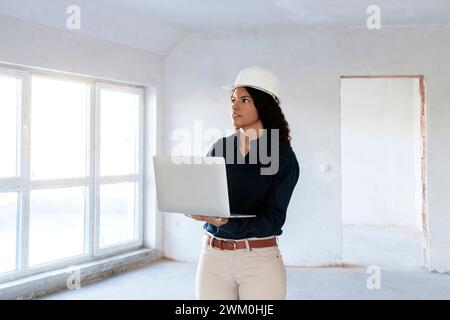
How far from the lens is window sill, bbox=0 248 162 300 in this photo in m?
3.22

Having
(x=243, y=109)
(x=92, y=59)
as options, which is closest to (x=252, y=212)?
(x=243, y=109)

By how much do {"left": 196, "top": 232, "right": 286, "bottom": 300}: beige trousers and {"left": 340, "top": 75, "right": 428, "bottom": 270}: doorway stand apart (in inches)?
206

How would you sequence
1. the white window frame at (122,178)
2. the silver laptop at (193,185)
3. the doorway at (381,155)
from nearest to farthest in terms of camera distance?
the silver laptop at (193,185), the white window frame at (122,178), the doorway at (381,155)

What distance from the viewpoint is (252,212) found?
1.52 metres

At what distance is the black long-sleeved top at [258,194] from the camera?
1438 mm

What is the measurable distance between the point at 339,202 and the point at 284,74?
152 cm

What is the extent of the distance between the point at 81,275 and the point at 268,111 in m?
2.91

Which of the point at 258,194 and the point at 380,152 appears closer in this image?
the point at 258,194

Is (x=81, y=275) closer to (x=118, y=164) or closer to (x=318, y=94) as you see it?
→ (x=118, y=164)

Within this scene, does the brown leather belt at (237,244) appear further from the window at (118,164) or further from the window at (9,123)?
the window at (118,164)

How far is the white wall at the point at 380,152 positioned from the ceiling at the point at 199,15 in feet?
8.76

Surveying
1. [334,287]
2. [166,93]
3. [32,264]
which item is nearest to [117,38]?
[166,93]

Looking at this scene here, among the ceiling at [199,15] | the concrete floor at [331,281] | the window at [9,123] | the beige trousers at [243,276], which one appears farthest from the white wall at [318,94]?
the beige trousers at [243,276]

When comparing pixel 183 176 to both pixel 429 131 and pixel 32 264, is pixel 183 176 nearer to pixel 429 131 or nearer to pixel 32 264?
pixel 32 264
